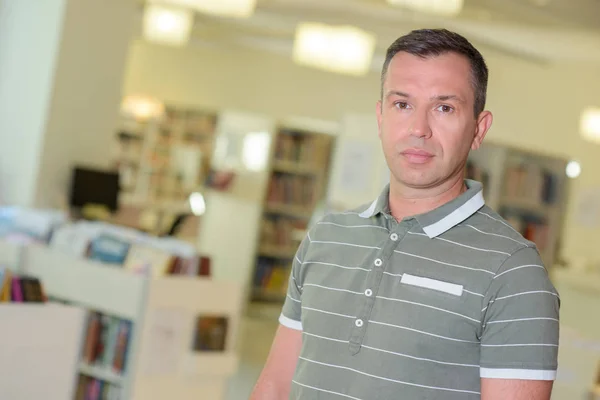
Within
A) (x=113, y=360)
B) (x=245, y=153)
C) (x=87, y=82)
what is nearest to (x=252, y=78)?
(x=245, y=153)

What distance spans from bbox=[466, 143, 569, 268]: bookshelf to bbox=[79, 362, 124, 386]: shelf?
108 inches

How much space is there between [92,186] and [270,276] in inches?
193

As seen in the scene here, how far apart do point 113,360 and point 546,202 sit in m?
3.45

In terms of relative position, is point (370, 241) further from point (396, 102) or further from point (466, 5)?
point (466, 5)

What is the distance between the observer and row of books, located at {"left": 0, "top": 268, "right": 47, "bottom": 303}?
3701 mm

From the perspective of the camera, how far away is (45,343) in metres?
3.73

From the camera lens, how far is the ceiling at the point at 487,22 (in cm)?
833

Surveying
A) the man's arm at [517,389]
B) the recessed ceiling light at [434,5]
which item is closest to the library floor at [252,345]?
the recessed ceiling light at [434,5]

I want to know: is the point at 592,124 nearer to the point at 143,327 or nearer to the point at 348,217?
the point at 143,327

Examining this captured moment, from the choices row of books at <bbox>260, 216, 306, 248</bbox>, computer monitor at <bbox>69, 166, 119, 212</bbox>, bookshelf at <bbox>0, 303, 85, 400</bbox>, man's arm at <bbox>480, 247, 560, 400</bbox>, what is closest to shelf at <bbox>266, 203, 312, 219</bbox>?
row of books at <bbox>260, 216, 306, 248</bbox>

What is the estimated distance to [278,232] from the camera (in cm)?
1166

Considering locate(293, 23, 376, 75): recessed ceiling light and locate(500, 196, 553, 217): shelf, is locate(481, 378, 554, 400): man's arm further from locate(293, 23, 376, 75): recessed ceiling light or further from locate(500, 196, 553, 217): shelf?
locate(293, 23, 376, 75): recessed ceiling light

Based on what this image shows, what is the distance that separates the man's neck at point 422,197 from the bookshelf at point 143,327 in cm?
317

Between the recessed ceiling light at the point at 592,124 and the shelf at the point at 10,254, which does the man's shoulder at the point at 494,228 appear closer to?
the shelf at the point at 10,254
